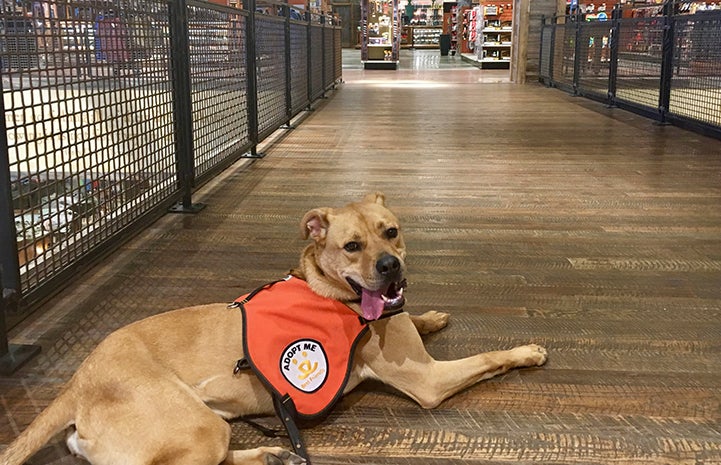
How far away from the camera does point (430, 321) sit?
245 cm

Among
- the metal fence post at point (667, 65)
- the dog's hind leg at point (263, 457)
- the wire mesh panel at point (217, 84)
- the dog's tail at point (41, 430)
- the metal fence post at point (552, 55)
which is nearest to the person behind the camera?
the dog's tail at point (41, 430)

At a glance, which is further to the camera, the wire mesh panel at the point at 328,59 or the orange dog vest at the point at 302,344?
the wire mesh panel at the point at 328,59

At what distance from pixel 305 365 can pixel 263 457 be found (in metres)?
0.26

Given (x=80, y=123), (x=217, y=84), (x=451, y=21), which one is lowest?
(x=80, y=123)

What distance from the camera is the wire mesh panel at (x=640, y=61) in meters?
8.46

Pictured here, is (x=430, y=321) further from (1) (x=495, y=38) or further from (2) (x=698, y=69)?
(1) (x=495, y=38)

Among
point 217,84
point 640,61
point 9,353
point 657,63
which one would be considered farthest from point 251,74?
point 640,61

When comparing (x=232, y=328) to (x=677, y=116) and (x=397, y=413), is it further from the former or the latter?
(x=677, y=116)

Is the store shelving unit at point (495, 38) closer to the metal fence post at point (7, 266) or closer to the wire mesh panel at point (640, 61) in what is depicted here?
the wire mesh panel at point (640, 61)

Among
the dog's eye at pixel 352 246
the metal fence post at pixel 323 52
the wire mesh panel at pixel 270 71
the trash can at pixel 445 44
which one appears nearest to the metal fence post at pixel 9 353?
the dog's eye at pixel 352 246

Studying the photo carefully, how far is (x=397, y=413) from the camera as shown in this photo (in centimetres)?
196

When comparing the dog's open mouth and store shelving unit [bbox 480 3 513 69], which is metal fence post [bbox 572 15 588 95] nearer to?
store shelving unit [bbox 480 3 513 69]

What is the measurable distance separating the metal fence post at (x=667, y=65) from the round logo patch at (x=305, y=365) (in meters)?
7.06

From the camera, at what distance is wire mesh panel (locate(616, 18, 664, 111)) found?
8461mm
